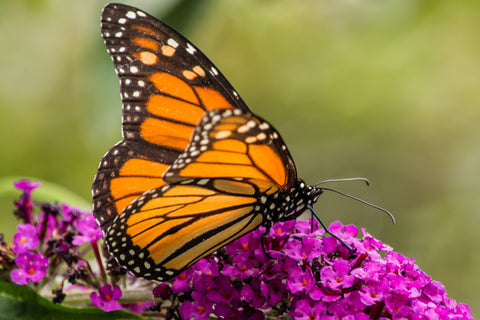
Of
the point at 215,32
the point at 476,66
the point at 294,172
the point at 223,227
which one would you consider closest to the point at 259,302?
the point at 223,227

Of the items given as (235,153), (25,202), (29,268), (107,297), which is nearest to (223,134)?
(235,153)

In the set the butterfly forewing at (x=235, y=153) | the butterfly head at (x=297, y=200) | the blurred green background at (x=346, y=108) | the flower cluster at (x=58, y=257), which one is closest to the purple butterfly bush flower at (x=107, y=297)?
the flower cluster at (x=58, y=257)

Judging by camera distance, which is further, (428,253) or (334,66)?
(334,66)

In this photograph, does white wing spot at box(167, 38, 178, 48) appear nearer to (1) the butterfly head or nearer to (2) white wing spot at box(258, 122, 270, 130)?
(2) white wing spot at box(258, 122, 270, 130)

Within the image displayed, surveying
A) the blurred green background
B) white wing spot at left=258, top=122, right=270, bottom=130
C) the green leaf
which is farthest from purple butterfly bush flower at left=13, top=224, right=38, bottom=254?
the blurred green background

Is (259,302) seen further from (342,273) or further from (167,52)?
(167,52)

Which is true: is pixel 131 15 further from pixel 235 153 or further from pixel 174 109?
pixel 235 153
